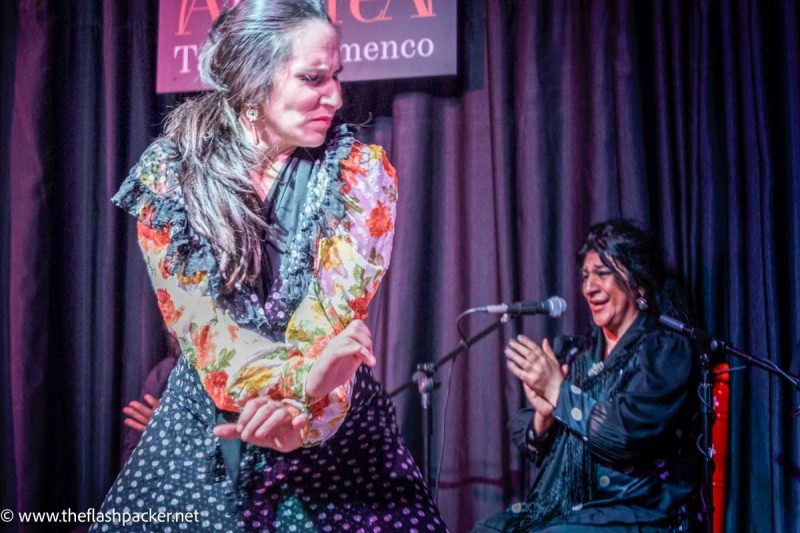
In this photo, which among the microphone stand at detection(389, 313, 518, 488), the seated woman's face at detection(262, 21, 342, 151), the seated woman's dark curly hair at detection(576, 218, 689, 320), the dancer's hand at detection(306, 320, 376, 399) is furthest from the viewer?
the microphone stand at detection(389, 313, 518, 488)

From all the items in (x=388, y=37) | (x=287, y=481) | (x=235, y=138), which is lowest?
(x=287, y=481)

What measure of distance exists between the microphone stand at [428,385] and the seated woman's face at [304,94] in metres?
0.69

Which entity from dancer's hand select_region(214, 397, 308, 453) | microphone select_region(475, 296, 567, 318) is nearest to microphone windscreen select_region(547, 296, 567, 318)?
microphone select_region(475, 296, 567, 318)

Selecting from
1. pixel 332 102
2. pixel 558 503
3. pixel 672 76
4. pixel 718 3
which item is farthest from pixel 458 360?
pixel 718 3

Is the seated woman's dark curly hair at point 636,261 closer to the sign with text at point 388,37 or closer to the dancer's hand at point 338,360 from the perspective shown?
the sign with text at point 388,37

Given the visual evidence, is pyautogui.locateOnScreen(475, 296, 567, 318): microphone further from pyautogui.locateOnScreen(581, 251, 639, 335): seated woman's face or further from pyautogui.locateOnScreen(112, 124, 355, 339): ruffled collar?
pyautogui.locateOnScreen(112, 124, 355, 339): ruffled collar

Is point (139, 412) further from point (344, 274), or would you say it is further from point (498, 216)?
point (498, 216)

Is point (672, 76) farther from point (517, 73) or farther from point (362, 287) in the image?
point (362, 287)

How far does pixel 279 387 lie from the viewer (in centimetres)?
157

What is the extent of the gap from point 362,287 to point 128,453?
3.59ft

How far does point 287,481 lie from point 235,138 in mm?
833

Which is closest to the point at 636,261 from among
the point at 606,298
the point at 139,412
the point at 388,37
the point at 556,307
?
the point at 606,298

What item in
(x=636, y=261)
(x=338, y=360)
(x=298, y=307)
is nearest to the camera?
(x=338, y=360)

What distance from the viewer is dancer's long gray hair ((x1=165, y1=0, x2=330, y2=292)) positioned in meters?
1.80
